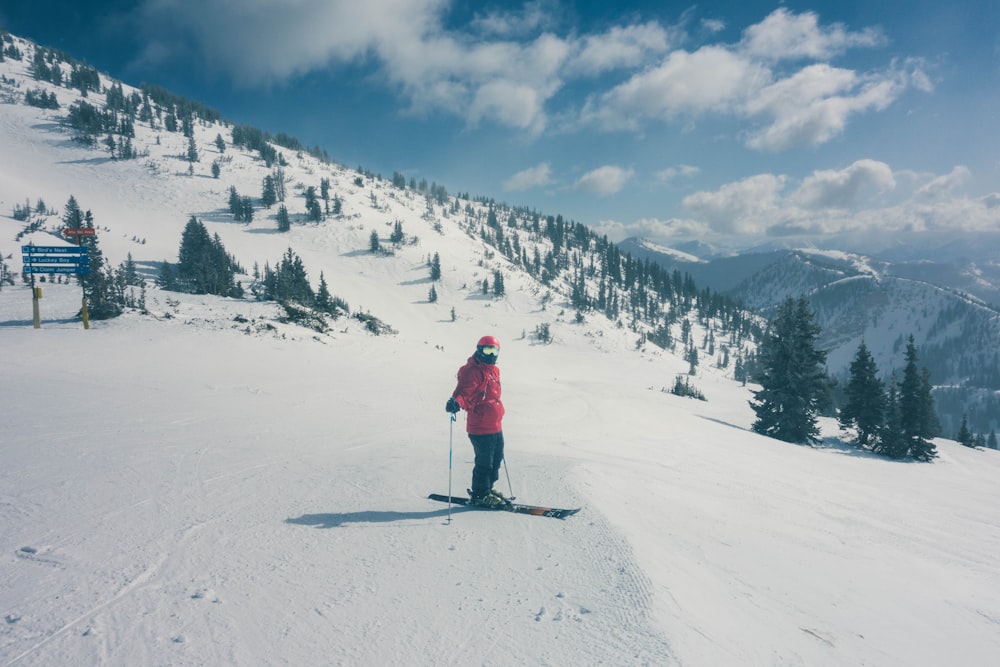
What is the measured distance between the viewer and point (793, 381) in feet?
68.2

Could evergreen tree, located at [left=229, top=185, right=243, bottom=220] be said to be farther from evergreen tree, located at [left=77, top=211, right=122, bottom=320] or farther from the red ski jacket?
the red ski jacket

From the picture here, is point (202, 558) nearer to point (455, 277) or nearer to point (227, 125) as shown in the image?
point (455, 277)

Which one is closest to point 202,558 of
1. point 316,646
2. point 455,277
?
point 316,646

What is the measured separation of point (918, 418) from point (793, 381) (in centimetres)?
700

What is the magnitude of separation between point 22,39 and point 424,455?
549 ft

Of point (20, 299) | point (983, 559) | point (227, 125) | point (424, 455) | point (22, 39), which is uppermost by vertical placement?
point (22, 39)

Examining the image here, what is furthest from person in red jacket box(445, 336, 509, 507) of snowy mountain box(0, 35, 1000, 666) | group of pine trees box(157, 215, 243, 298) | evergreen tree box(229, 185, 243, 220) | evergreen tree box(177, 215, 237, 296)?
evergreen tree box(229, 185, 243, 220)

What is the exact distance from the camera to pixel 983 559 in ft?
21.2

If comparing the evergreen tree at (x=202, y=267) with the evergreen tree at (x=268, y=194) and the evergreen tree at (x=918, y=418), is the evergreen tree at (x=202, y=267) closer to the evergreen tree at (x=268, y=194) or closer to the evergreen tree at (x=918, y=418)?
the evergreen tree at (x=268, y=194)

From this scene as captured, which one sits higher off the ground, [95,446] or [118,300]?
[118,300]

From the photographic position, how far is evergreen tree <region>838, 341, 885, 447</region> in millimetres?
22250

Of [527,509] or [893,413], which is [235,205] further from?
[893,413]

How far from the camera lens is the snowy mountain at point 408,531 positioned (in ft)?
9.73

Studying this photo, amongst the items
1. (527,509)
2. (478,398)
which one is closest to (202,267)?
(478,398)
